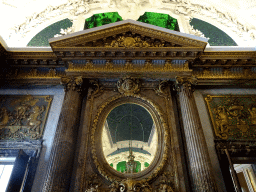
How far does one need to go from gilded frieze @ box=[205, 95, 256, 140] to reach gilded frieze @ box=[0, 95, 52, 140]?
6.09m

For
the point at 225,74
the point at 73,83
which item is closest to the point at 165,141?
the point at 73,83

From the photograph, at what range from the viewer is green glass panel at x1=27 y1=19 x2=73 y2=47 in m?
9.23

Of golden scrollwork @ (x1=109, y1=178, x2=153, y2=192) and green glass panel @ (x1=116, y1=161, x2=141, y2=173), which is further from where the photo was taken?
green glass panel @ (x1=116, y1=161, x2=141, y2=173)

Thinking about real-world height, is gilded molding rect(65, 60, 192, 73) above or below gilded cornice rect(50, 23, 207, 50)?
below

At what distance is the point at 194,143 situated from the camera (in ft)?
19.3

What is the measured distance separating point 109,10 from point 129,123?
7.14m

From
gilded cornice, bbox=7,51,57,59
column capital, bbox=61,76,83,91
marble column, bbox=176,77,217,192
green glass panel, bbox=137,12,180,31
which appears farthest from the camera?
green glass panel, bbox=137,12,180,31

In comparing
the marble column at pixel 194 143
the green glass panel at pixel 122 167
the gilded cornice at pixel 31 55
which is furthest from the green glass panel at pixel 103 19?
the green glass panel at pixel 122 167

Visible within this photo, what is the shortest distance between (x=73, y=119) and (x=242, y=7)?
10.4 metres

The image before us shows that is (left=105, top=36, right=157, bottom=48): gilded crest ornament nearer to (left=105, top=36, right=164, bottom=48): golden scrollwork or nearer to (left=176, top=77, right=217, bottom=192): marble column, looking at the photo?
(left=105, top=36, right=164, bottom=48): golden scrollwork

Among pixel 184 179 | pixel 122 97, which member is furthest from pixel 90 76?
pixel 184 179

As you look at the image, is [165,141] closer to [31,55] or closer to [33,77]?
[33,77]

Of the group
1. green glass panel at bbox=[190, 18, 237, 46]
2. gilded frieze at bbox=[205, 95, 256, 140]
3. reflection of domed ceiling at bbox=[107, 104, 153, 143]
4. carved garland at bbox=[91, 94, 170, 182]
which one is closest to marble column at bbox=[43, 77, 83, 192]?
carved garland at bbox=[91, 94, 170, 182]

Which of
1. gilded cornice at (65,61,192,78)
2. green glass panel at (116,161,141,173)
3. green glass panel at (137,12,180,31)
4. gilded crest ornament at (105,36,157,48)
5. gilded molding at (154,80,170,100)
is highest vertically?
green glass panel at (137,12,180,31)
